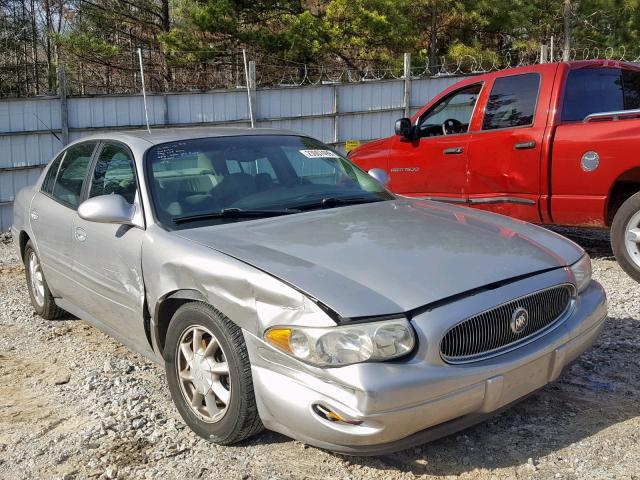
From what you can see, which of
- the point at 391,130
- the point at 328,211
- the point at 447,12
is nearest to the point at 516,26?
the point at 447,12

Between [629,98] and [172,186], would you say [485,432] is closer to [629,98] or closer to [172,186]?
[172,186]

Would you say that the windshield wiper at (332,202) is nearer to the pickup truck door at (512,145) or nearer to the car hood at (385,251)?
the car hood at (385,251)

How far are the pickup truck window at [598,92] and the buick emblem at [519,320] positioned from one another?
3706 mm

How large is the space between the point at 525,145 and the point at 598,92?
2.72ft

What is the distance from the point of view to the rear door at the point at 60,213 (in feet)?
15.5

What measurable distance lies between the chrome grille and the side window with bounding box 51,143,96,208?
113 inches

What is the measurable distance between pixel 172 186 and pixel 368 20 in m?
19.5

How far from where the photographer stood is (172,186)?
410 cm

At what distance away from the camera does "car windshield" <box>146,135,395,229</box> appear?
399 centimetres

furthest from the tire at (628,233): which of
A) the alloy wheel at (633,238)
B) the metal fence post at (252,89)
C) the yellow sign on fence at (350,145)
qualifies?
the yellow sign on fence at (350,145)

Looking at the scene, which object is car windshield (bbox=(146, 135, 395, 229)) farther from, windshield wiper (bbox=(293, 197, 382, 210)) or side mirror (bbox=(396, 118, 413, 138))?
side mirror (bbox=(396, 118, 413, 138))

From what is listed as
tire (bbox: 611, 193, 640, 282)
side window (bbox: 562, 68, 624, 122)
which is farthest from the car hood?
side window (bbox: 562, 68, 624, 122)

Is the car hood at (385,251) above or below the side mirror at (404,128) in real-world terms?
below

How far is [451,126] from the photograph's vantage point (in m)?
7.52
